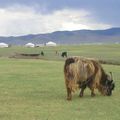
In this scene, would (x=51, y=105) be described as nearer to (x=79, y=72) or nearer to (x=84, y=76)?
(x=79, y=72)

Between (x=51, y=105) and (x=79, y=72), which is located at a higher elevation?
(x=79, y=72)

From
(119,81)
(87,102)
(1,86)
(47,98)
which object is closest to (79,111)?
(87,102)

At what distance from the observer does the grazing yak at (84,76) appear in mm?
19938

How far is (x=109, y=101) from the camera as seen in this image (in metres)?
20.2

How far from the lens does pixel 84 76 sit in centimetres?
2062

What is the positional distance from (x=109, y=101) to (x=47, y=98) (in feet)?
9.52

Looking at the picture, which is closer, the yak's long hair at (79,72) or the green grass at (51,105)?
the green grass at (51,105)

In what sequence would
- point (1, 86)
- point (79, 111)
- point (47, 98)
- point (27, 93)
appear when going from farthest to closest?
point (1, 86)
point (27, 93)
point (47, 98)
point (79, 111)

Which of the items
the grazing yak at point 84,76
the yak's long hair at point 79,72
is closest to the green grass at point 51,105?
the grazing yak at point 84,76

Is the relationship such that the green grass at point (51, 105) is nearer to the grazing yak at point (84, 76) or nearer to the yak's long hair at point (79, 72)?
the grazing yak at point (84, 76)

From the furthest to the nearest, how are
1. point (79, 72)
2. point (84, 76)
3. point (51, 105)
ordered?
point (84, 76), point (79, 72), point (51, 105)

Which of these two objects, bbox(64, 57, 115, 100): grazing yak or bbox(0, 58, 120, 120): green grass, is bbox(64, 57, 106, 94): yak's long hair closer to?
bbox(64, 57, 115, 100): grazing yak

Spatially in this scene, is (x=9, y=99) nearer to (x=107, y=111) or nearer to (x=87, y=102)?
(x=87, y=102)

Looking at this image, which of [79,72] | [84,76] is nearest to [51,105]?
[79,72]
